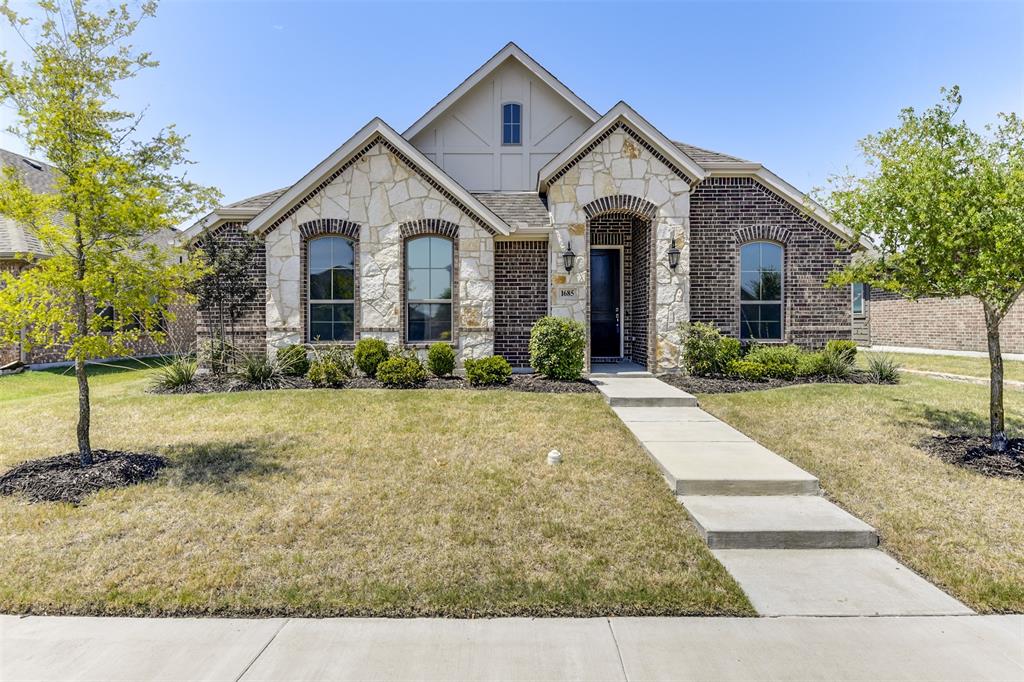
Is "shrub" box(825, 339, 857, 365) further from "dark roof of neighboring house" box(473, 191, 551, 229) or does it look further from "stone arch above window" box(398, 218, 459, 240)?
"stone arch above window" box(398, 218, 459, 240)

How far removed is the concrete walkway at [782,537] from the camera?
326 centimetres

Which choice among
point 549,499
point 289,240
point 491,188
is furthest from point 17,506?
point 491,188

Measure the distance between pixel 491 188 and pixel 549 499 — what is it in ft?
35.1

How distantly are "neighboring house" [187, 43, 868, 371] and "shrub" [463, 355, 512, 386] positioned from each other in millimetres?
1183

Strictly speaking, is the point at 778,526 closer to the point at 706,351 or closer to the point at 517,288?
the point at 706,351

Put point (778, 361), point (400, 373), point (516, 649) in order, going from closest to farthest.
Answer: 1. point (516, 649)
2. point (400, 373)
3. point (778, 361)

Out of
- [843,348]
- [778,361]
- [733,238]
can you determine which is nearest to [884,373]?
[843,348]

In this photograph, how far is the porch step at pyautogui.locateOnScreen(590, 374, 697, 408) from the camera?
861cm

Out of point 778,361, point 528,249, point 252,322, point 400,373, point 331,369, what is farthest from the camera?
point 528,249

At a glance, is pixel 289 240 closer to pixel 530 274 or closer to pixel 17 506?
pixel 530 274

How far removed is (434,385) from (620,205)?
18.4 feet

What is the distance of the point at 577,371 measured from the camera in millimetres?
10078

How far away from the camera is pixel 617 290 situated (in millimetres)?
12898

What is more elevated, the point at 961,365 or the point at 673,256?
the point at 673,256
